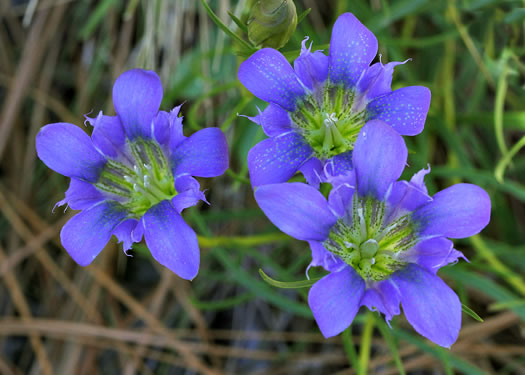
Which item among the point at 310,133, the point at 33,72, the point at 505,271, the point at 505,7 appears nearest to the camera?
the point at 310,133

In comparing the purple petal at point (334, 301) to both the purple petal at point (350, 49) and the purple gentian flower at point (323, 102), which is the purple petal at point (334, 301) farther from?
the purple petal at point (350, 49)

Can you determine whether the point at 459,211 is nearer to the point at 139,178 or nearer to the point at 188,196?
the point at 188,196

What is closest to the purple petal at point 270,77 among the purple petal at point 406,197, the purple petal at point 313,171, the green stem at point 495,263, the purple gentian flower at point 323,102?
the purple gentian flower at point 323,102

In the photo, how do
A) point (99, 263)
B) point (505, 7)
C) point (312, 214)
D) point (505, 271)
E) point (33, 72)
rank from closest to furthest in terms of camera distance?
point (312, 214) → point (505, 7) → point (505, 271) → point (99, 263) → point (33, 72)

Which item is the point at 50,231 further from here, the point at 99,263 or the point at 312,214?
the point at 312,214

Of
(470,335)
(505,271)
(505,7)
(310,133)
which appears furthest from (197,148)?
(470,335)

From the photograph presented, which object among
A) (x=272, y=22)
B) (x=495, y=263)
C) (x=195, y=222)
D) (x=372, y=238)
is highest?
(x=272, y=22)

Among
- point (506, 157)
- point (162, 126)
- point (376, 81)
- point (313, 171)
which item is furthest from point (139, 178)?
point (506, 157)
